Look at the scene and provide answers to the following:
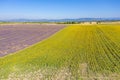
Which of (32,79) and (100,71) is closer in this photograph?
(32,79)

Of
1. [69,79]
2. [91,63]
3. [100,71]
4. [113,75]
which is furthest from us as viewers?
[91,63]

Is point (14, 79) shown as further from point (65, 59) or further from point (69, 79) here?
point (65, 59)

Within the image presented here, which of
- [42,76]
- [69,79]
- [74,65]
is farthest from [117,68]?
[42,76]

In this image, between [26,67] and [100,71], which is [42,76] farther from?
[100,71]

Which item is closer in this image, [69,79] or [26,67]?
[69,79]

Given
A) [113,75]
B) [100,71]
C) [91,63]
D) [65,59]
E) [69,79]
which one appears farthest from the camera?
[65,59]

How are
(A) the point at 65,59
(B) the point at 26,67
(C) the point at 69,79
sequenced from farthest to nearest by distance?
(A) the point at 65,59 < (B) the point at 26,67 < (C) the point at 69,79

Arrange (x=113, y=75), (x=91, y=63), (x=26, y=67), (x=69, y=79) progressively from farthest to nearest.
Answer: (x=91, y=63) → (x=26, y=67) → (x=113, y=75) → (x=69, y=79)

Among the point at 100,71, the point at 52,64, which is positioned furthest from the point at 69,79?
the point at 52,64
